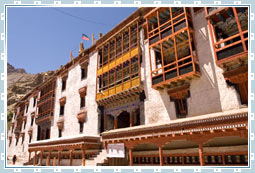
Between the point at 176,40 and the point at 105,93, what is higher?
the point at 176,40

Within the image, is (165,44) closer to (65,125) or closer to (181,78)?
(181,78)

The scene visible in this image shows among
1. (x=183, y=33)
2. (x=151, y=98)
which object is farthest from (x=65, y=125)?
(x=183, y=33)

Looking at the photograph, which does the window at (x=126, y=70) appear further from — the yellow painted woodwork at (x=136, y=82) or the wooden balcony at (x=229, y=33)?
the wooden balcony at (x=229, y=33)

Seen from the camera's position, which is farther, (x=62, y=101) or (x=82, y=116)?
(x=62, y=101)

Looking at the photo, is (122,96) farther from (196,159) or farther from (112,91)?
(196,159)

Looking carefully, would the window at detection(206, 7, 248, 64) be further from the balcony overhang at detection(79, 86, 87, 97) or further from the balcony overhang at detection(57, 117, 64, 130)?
the balcony overhang at detection(57, 117, 64, 130)

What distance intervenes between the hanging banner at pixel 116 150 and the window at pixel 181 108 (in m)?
4.42

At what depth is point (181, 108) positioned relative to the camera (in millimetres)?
14039

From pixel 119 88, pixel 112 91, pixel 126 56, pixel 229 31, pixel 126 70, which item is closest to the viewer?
pixel 229 31

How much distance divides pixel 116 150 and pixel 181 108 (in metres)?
5.34

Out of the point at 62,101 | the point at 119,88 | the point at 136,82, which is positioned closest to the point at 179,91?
the point at 136,82

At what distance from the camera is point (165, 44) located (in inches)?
597

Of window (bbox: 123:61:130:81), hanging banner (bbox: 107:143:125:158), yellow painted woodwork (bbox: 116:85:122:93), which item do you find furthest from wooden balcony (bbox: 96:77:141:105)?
hanging banner (bbox: 107:143:125:158)

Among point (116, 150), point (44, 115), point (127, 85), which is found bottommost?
point (116, 150)
